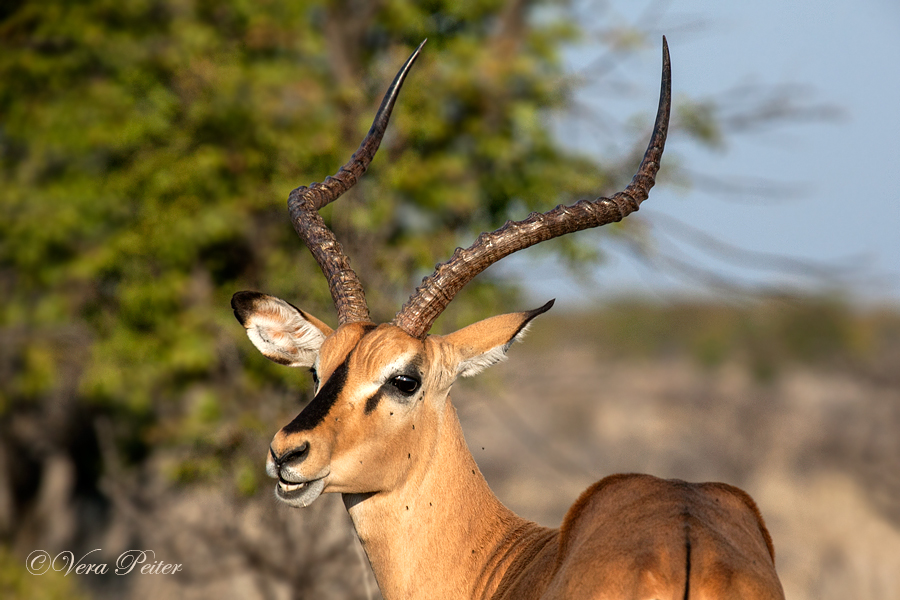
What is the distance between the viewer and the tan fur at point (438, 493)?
11.4 ft

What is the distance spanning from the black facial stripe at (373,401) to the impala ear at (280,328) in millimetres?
960

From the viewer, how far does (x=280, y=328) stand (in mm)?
5410

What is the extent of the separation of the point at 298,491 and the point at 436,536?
0.76 m

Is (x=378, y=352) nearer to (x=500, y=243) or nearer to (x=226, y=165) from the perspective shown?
(x=500, y=243)

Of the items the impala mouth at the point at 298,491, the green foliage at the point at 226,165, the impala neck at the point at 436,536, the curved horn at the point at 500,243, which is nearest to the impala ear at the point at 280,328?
the curved horn at the point at 500,243

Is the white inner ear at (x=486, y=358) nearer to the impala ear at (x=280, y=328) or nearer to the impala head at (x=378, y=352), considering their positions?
the impala head at (x=378, y=352)

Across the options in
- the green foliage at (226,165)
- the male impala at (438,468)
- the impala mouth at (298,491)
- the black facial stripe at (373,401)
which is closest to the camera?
the male impala at (438,468)

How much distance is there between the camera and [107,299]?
1120 cm

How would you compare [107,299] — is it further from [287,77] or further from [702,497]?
[702,497]

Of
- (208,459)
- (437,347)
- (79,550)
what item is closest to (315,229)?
(437,347)

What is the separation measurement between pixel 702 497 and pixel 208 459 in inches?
271

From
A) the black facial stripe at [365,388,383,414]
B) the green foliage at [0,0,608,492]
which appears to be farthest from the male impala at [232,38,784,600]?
the green foliage at [0,0,608,492]

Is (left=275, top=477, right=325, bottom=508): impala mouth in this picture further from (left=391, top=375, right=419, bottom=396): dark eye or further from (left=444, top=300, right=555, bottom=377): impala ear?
(left=444, top=300, right=555, bottom=377): impala ear

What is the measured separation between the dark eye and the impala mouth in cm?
60
